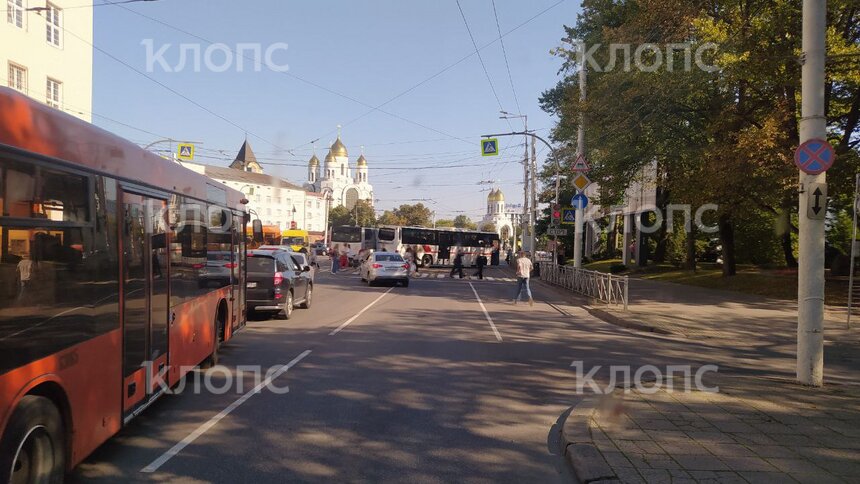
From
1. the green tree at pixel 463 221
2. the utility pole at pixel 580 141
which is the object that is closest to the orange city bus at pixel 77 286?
the utility pole at pixel 580 141

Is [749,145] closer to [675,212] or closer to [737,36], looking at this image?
[737,36]

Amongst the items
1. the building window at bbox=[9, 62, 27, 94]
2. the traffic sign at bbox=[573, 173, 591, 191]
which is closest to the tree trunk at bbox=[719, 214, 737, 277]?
the traffic sign at bbox=[573, 173, 591, 191]

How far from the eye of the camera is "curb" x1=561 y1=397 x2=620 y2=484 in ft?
15.6

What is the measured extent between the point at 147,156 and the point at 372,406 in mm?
3483

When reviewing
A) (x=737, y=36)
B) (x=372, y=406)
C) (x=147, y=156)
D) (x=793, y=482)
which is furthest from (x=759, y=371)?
(x=737, y=36)

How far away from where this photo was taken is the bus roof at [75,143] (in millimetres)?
3685

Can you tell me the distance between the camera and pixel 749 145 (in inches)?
710

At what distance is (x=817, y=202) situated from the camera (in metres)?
8.16

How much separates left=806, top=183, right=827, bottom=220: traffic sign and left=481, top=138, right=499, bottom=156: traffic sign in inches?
751

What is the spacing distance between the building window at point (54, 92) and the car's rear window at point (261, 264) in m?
17.1

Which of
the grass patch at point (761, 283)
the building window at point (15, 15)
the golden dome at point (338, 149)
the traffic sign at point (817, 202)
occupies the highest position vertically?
the golden dome at point (338, 149)

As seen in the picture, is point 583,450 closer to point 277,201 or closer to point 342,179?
point 277,201

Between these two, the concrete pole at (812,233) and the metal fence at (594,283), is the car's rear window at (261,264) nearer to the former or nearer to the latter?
the metal fence at (594,283)

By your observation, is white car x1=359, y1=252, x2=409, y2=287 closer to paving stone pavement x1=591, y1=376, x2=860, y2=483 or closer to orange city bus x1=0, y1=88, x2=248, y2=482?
paving stone pavement x1=591, y1=376, x2=860, y2=483
